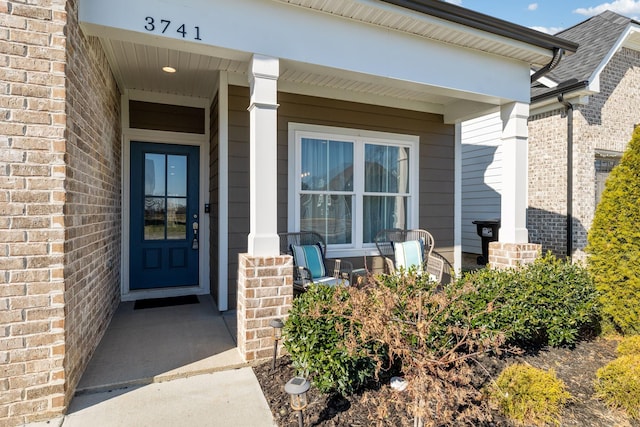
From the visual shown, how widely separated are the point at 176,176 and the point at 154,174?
29 centimetres

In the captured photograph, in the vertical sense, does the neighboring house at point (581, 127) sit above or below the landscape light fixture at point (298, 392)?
above

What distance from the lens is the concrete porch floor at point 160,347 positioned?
2.72m

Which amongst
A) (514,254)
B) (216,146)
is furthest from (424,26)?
(514,254)

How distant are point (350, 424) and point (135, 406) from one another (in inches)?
57.2

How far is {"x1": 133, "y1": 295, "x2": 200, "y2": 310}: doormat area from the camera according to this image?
452cm

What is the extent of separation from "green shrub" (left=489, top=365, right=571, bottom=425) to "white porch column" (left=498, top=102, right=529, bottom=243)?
7.72ft

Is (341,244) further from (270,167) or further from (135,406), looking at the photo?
(135,406)

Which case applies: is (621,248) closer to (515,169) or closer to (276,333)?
(515,169)

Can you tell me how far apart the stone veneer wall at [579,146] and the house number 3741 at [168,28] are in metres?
6.80

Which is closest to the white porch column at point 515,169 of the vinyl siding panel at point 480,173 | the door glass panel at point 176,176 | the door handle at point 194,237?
the vinyl siding panel at point 480,173

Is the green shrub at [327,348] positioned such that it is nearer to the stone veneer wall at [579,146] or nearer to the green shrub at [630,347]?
the green shrub at [630,347]

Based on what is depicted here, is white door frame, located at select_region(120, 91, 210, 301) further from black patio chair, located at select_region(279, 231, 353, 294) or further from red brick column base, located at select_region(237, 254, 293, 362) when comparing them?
→ red brick column base, located at select_region(237, 254, 293, 362)

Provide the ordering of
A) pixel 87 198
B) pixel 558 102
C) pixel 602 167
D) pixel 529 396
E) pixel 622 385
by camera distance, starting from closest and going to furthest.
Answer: pixel 529 396
pixel 622 385
pixel 87 198
pixel 558 102
pixel 602 167

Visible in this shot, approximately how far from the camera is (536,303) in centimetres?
337
